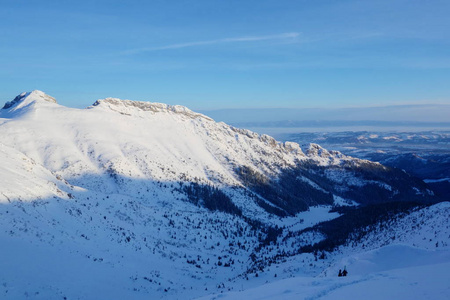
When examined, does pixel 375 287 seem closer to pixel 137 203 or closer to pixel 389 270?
pixel 389 270

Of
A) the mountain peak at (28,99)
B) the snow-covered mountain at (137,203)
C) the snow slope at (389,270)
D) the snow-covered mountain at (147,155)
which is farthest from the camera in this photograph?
the mountain peak at (28,99)

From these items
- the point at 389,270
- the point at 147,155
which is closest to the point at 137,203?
the point at 147,155

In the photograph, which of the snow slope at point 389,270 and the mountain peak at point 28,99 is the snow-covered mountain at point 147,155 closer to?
the mountain peak at point 28,99

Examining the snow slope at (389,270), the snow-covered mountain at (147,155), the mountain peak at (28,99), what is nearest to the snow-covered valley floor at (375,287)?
→ the snow slope at (389,270)

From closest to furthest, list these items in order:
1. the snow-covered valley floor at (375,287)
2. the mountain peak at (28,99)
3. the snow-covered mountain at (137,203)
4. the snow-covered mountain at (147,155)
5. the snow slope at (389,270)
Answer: the snow-covered valley floor at (375,287) < the snow slope at (389,270) < the snow-covered mountain at (137,203) < the snow-covered mountain at (147,155) < the mountain peak at (28,99)

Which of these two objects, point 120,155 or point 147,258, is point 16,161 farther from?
point 120,155

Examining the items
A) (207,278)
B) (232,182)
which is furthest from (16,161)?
(232,182)

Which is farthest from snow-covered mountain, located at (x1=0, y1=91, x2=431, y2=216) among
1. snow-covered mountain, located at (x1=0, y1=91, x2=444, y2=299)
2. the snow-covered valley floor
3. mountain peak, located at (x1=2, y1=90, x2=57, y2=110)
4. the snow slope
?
the snow-covered valley floor
